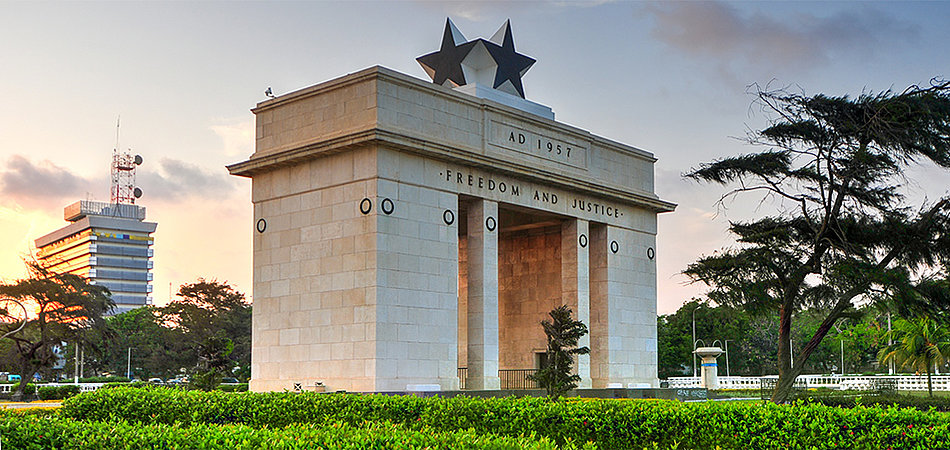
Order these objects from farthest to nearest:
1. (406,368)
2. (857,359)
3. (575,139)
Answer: (857,359), (575,139), (406,368)

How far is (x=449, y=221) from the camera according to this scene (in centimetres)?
2898

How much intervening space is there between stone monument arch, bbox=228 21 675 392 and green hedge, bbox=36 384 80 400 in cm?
1278

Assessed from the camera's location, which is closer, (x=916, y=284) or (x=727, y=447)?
(x=727, y=447)

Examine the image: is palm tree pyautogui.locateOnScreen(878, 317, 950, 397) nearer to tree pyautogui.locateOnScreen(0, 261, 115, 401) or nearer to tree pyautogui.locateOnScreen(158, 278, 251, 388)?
tree pyautogui.locateOnScreen(0, 261, 115, 401)

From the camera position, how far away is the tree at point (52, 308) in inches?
1608

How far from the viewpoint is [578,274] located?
109ft

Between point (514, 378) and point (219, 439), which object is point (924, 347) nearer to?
point (514, 378)

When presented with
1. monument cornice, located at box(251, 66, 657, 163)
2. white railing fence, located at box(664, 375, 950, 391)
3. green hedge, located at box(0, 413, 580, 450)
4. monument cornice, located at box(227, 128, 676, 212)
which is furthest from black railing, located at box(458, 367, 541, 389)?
green hedge, located at box(0, 413, 580, 450)

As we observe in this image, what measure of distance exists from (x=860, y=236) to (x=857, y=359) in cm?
5940

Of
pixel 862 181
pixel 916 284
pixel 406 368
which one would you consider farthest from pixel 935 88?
pixel 406 368

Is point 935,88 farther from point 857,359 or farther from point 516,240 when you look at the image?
point 857,359

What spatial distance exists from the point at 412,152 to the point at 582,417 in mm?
14908

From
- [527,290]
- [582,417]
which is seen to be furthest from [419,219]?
[582,417]

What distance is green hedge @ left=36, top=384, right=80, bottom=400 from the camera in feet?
122
